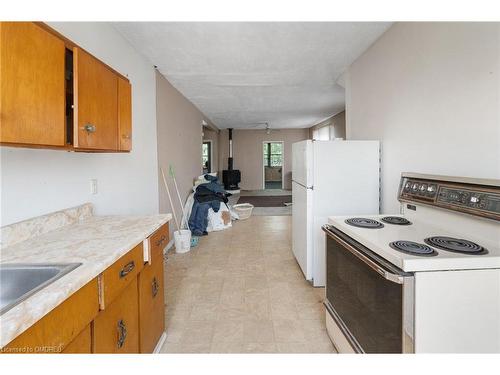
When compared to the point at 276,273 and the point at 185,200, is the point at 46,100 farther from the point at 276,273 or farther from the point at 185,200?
the point at 185,200

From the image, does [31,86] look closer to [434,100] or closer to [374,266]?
[374,266]

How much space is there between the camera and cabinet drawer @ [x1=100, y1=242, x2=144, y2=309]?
1.04 meters

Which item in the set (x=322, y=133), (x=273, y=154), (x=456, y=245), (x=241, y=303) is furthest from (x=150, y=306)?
(x=273, y=154)

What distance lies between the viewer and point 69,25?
1.73 meters

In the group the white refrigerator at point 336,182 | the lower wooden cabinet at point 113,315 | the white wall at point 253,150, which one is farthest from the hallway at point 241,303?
the white wall at point 253,150

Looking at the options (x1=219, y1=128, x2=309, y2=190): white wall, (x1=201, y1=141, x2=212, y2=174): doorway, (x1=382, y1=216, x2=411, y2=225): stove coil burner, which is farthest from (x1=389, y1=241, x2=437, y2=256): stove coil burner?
(x1=219, y1=128, x2=309, y2=190): white wall

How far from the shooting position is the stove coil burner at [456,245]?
1.13m

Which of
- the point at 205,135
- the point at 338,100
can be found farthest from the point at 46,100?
the point at 205,135

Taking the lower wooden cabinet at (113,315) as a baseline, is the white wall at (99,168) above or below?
above

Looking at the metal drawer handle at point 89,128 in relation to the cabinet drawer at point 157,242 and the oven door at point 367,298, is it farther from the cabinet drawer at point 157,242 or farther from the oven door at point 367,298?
the oven door at point 367,298

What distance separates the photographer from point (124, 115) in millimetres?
1769

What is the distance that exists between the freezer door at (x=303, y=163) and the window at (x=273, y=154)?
767 centimetres

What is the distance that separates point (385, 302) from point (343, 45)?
2.50 metres
